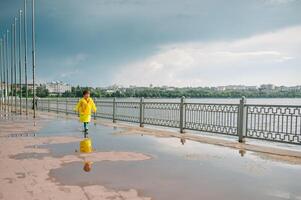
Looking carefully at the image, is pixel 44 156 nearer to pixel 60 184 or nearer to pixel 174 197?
pixel 60 184

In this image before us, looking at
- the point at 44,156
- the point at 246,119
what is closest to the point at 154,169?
the point at 44,156

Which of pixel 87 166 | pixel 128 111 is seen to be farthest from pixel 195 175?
pixel 128 111

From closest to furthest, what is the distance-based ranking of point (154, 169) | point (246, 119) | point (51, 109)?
point (154, 169)
point (246, 119)
point (51, 109)

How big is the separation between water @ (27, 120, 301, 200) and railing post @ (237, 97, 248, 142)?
6.25ft

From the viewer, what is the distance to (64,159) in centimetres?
768

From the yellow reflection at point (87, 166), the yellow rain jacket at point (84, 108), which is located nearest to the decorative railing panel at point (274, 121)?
the yellow reflection at point (87, 166)

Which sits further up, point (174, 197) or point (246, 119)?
point (246, 119)

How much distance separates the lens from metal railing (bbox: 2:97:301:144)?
9.81 metres

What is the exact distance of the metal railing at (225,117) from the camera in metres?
9.81

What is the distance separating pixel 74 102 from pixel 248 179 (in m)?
21.9

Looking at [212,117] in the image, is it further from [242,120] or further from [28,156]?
[28,156]

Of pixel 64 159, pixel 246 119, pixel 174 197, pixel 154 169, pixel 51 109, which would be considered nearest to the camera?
pixel 174 197

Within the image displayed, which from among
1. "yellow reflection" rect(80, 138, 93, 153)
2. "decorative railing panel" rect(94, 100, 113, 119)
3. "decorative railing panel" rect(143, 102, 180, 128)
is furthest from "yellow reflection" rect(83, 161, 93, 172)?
"decorative railing panel" rect(94, 100, 113, 119)

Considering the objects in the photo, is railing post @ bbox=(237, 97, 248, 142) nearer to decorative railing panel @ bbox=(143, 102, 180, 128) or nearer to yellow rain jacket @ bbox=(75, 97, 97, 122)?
decorative railing panel @ bbox=(143, 102, 180, 128)
